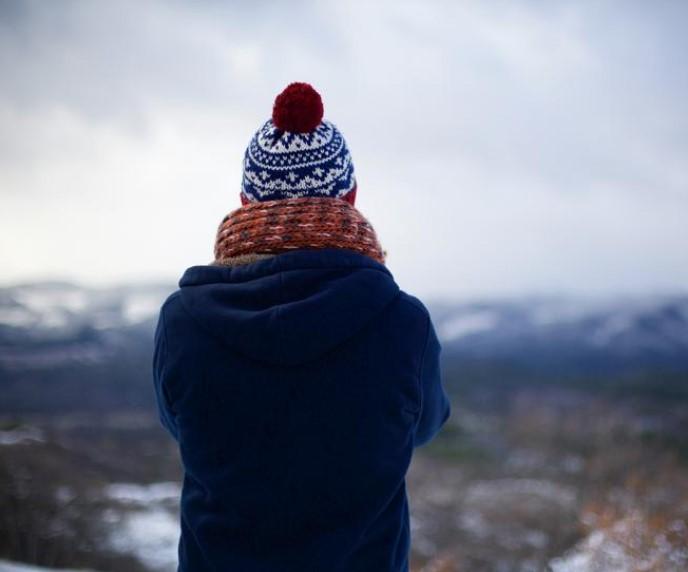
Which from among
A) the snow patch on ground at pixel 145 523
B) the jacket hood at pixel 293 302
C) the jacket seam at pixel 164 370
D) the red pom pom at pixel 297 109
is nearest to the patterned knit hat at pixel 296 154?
the red pom pom at pixel 297 109

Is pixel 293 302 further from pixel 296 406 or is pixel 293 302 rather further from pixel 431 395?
pixel 431 395

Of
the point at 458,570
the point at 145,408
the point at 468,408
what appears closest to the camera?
the point at 458,570

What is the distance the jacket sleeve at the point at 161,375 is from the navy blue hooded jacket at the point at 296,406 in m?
0.04

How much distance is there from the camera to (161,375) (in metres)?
0.92

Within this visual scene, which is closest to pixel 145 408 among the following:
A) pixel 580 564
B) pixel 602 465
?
pixel 580 564

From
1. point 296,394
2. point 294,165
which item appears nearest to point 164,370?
point 296,394

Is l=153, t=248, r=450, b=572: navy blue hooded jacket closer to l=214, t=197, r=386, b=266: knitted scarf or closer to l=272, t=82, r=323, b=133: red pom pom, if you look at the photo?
l=214, t=197, r=386, b=266: knitted scarf

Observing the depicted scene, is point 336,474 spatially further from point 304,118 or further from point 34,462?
point 34,462

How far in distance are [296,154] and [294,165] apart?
0.02 meters

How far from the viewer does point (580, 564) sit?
4.14m

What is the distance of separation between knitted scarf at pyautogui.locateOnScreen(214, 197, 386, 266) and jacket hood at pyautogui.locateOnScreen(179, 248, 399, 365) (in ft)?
0.11

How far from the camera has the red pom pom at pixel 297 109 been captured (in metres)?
0.97

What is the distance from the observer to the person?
82cm

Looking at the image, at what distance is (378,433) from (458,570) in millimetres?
A: 7644
